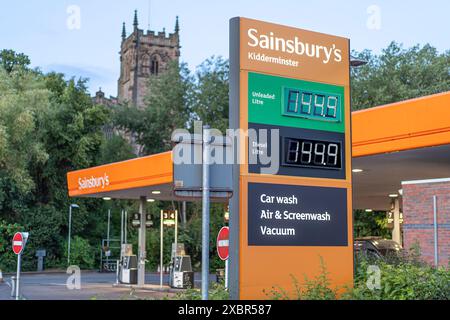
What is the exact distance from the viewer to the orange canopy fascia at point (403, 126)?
1598cm

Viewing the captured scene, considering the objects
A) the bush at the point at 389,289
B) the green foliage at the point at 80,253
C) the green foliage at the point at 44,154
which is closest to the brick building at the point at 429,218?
the bush at the point at 389,289

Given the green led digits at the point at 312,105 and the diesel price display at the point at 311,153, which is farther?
the green led digits at the point at 312,105

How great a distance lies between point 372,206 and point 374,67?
15.0 m

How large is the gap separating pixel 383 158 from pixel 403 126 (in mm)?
1967

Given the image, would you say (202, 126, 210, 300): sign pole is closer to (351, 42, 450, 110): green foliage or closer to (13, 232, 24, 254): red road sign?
(13, 232, 24, 254): red road sign

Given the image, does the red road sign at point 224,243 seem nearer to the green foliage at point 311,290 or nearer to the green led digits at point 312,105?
the green foliage at point 311,290

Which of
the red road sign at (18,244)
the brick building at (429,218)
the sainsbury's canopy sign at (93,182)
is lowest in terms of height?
the red road sign at (18,244)

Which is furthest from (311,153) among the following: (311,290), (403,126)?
(403,126)

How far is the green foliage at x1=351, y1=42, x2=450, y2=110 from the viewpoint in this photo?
157ft

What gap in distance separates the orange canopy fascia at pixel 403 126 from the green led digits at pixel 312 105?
465cm

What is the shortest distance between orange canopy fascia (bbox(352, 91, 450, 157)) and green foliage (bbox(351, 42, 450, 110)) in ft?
98.7

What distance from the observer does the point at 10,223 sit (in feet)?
148

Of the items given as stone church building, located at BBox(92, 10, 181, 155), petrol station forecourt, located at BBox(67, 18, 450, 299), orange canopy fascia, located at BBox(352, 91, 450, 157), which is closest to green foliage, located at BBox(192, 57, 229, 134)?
petrol station forecourt, located at BBox(67, 18, 450, 299)

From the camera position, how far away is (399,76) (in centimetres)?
5031
